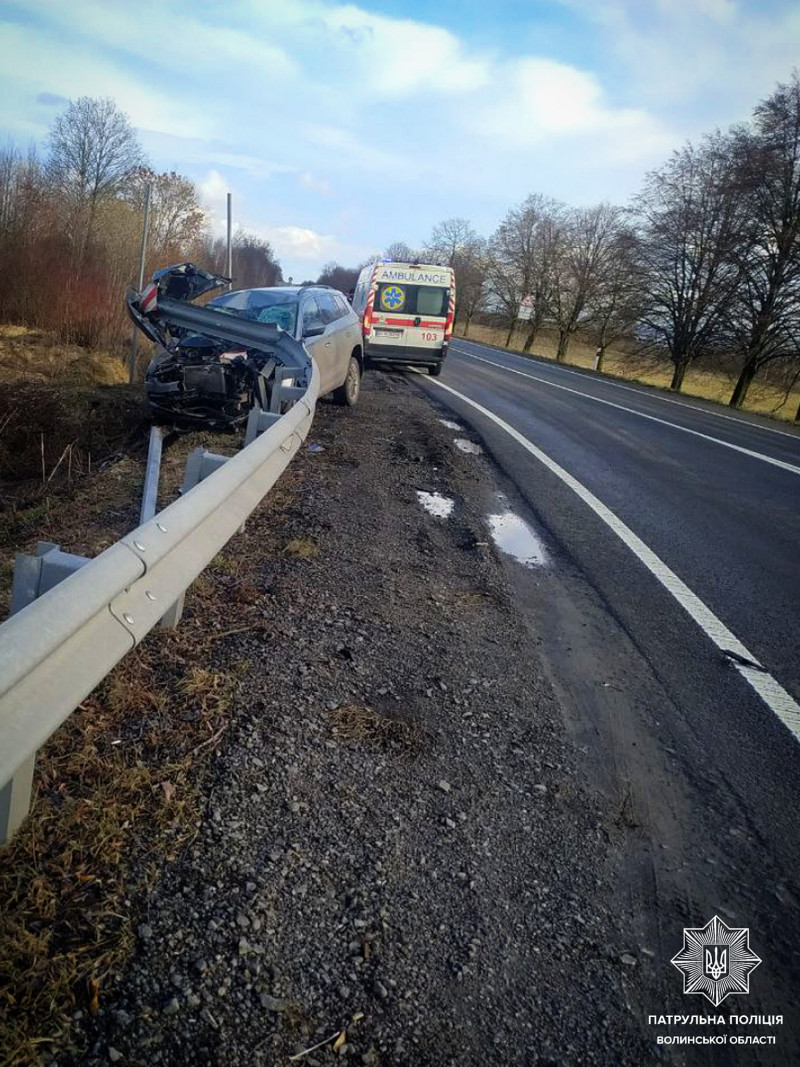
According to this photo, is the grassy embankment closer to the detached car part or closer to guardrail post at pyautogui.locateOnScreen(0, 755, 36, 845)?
guardrail post at pyautogui.locateOnScreen(0, 755, 36, 845)

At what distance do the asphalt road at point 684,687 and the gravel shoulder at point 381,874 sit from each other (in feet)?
0.60

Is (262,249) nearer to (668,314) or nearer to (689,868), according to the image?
(668,314)

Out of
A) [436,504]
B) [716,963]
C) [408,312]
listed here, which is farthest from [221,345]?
[408,312]

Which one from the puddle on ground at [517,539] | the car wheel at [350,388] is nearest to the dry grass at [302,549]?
the puddle on ground at [517,539]

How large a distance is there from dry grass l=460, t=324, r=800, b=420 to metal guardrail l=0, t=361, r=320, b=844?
85.3 feet

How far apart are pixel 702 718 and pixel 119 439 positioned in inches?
340

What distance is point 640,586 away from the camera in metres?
4.70

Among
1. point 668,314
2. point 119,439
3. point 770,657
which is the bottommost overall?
point 119,439

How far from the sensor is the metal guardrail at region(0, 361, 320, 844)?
162 cm

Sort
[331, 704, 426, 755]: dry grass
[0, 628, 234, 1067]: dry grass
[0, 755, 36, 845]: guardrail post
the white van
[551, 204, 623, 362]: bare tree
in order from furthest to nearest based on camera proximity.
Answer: [551, 204, 623, 362]: bare tree, the white van, [331, 704, 426, 755]: dry grass, [0, 755, 36, 845]: guardrail post, [0, 628, 234, 1067]: dry grass

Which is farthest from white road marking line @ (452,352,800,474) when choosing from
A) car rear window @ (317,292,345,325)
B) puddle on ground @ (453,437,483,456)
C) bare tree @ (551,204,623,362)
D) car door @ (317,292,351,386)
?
bare tree @ (551,204,623,362)

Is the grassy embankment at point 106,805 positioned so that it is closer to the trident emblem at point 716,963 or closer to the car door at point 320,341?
the trident emblem at point 716,963

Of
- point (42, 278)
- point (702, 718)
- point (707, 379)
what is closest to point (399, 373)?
point (42, 278)

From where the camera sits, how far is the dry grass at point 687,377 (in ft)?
96.0
